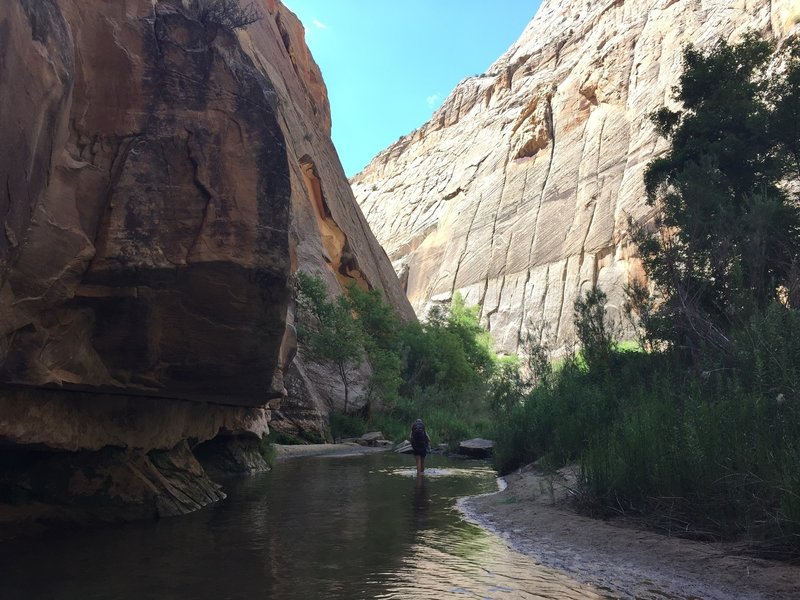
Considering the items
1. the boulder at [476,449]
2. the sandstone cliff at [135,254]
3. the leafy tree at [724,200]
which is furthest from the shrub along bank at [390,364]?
the sandstone cliff at [135,254]

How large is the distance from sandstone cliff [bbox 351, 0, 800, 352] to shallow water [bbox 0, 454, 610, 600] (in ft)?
93.6

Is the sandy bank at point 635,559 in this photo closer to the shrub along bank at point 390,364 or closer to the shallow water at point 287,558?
Result: the shallow water at point 287,558

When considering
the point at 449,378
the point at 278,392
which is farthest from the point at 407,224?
the point at 278,392

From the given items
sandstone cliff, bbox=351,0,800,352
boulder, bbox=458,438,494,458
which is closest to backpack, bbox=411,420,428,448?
boulder, bbox=458,438,494,458

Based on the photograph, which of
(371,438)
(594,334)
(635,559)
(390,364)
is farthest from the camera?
(390,364)

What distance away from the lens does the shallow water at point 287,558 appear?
495cm

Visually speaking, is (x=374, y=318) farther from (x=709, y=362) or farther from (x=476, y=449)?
(x=709, y=362)

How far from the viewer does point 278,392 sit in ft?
33.6

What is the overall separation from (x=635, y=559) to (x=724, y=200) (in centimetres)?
1109

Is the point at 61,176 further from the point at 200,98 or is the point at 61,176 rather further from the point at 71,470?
the point at 71,470

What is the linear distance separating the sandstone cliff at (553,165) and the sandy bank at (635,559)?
28.6 meters

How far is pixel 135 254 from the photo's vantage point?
23.4 ft

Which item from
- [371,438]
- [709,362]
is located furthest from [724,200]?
[371,438]

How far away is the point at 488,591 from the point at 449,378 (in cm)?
3447
